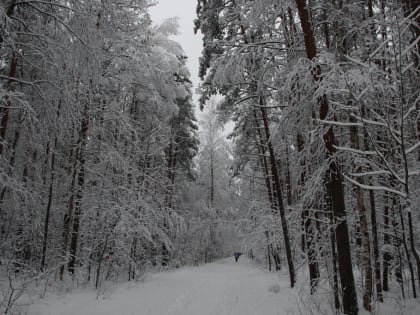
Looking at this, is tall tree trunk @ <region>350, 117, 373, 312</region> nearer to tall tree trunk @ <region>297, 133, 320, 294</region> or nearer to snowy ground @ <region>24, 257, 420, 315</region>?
snowy ground @ <region>24, 257, 420, 315</region>

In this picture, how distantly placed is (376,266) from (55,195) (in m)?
12.4

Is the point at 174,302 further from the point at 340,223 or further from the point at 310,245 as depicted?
the point at 340,223

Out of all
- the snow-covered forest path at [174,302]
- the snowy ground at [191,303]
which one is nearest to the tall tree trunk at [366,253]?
the snowy ground at [191,303]

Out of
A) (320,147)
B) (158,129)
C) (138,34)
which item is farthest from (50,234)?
(320,147)

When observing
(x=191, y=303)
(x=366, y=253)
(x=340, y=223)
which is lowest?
(x=191, y=303)

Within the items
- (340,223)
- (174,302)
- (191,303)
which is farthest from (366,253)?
(174,302)

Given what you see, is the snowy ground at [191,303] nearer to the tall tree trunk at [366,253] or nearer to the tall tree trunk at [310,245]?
the tall tree trunk at [366,253]

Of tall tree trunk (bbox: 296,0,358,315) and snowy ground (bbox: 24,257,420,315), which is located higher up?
tall tree trunk (bbox: 296,0,358,315)

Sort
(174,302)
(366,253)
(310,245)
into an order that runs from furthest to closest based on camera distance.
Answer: (174,302) < (310,245) < (366,253)

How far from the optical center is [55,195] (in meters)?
12.2

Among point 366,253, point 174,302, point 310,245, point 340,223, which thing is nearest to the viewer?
point 340,223

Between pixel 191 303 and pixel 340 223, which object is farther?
pixel 191 303

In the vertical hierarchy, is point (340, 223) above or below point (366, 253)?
above

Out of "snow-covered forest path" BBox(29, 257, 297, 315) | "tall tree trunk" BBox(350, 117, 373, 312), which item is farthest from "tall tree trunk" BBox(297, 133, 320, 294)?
"tall tree trunk" BBox(350, 117, 373, 312)
